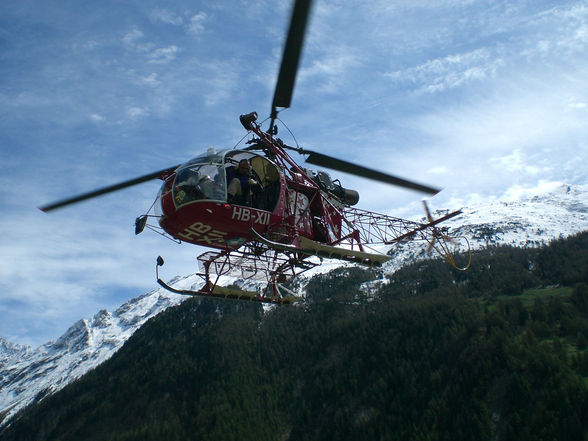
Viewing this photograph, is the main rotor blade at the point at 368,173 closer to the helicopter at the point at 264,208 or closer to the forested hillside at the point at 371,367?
the helicopter at the point at 264,208

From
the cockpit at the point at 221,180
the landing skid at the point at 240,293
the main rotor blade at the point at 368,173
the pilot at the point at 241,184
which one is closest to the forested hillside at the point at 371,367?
the landing skid at the point at 240,293

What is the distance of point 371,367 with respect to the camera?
125812 millimetres

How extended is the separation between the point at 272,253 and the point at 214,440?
114455 mm

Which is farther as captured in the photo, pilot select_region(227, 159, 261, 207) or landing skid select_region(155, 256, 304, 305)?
landing skid select_region(155, 256, 304, 305)

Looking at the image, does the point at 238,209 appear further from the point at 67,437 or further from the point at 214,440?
the point at 67,437

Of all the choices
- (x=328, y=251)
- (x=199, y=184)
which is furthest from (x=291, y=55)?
(x=328, y=251)

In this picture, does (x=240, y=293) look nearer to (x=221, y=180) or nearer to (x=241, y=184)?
(x=241, y=184)

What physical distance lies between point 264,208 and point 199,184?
2.35 meters

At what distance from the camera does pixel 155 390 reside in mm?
145250

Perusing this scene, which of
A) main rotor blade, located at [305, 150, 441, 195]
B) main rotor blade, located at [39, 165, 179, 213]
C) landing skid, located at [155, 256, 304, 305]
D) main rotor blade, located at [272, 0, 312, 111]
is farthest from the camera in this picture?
landing skid, located at [155, 256, 304, 305]

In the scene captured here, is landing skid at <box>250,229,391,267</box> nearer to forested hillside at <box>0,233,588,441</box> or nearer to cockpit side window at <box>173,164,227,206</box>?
cockpit side window at <box>173,164,227,206</box>

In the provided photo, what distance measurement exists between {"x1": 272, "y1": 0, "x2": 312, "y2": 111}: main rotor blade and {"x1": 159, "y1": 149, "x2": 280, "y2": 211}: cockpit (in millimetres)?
2034

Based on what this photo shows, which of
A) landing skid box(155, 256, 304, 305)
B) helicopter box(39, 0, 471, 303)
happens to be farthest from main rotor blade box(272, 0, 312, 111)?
landing skid box(155, 256, 304, 305)

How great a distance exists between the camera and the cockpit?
12188 mm
